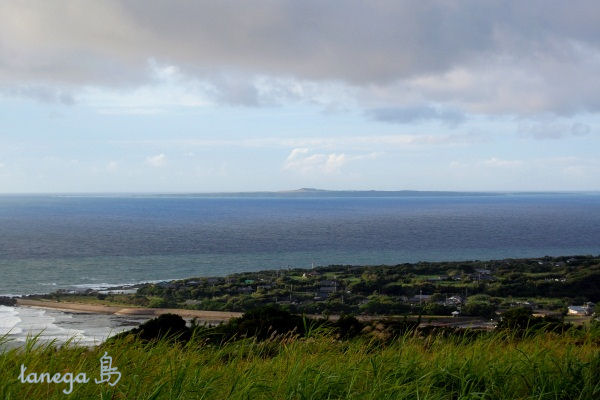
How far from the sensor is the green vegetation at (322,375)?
4.85 m

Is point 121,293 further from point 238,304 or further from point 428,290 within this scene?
point 428,290

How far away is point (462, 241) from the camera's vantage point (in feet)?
288

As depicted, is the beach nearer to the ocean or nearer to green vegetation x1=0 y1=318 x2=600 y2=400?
the ocean

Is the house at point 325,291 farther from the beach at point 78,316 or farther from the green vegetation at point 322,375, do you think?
the green vegetation at point 322,375

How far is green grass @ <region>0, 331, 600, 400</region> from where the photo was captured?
4.85 m

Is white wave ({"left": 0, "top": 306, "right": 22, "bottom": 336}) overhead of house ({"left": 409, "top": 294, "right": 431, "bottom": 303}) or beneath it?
overhead

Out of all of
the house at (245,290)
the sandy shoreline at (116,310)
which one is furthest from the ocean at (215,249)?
the house at (245,290)

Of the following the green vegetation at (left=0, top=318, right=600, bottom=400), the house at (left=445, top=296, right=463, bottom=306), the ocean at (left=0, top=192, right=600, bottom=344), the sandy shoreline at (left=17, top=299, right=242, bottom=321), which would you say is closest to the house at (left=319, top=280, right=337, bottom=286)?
the house at (left=445, top=296, right=463, bottom=306)

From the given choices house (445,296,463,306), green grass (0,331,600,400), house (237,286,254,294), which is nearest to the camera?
green grass (0,331,600,400)

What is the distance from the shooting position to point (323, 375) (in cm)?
531

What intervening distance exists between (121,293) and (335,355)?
3393 cm

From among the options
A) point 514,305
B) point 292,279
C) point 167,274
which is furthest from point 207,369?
point 167,274

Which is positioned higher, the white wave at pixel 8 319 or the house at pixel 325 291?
the white wave at pixel 8 319

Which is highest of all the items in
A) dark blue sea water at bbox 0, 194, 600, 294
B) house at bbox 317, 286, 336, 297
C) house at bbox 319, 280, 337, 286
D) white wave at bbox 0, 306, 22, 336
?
white wave at bbox 0, 306, 22, 336
